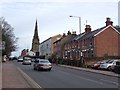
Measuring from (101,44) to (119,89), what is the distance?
48455mm

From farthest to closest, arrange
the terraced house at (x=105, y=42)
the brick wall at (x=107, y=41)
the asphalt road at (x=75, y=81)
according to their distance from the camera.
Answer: the brick wall at (x=107, y=41) < the terraced house at (x=105, y=42) < the asphalt road at (x=75, y=81)

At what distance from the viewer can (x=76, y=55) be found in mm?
78688

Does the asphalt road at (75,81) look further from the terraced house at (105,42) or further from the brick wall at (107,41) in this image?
the brick wall at (107,41)

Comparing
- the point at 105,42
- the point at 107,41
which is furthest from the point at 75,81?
the point at 107,41

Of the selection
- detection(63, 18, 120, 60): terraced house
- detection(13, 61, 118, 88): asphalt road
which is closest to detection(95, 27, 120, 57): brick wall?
detection(63, 18, 120, 60): terraced house

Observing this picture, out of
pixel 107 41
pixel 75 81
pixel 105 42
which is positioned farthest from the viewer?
pixel 107 41

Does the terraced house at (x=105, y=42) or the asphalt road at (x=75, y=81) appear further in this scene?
the terraced house at (x=105, y=42)

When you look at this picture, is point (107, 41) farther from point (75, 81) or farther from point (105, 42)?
point (75, 81)

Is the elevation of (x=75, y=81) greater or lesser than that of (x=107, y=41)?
lesser

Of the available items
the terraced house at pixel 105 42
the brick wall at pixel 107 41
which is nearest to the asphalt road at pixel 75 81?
the terraced house at pixel 105 42

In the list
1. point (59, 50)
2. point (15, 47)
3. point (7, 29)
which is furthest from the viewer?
point (59, 50)

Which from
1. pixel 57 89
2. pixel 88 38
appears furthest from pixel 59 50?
pixel 57 89

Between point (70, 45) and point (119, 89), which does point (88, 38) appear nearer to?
point (70, 45)

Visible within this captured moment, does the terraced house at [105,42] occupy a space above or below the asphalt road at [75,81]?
above
